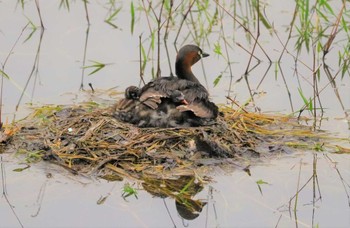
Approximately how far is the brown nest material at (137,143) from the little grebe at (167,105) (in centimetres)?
10

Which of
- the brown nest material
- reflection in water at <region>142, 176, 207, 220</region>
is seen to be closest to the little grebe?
the brown nest material

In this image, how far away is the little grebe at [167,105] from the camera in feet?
28.7

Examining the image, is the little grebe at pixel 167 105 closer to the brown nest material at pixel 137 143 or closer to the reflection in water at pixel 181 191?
the brown nest material at pixel 137 143

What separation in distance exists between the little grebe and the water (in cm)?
70

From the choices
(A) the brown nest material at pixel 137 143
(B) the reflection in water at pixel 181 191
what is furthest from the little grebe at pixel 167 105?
(B) the reflection in water at pixel 181 191

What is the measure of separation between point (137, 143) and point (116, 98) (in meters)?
1.55

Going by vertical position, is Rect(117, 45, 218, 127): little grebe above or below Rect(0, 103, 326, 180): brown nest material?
above

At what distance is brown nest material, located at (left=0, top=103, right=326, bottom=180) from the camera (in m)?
8.25

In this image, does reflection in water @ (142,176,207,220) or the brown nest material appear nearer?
reflection in water @ (142,176,207,220)

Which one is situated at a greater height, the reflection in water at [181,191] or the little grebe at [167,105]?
the little grebe at [167,105]

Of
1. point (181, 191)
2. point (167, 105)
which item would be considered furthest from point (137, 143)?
point (181, 191)

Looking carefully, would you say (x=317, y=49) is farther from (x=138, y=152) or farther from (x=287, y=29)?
(x=138, y=152)

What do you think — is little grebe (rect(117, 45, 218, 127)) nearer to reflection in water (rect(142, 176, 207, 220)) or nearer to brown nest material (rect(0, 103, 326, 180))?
brown nest material (rect(0, 103, 326, 180))

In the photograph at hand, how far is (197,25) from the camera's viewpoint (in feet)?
38.6
